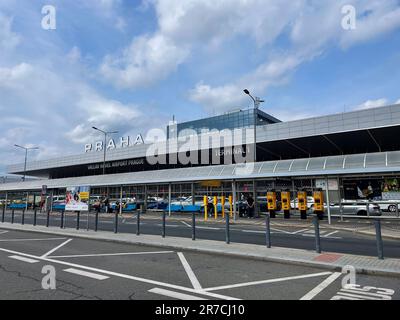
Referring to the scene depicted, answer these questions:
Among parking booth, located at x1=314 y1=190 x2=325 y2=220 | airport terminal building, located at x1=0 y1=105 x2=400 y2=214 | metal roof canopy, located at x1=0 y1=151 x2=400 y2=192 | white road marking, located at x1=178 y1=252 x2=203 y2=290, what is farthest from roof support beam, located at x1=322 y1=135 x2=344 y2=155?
white road marking, located at x1=178 y1=252 x2=203 y2=290

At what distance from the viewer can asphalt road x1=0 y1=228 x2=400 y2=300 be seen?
5547 millimetres

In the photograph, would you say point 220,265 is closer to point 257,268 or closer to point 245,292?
point 257,268

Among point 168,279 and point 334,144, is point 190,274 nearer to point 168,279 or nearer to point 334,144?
point 168,279

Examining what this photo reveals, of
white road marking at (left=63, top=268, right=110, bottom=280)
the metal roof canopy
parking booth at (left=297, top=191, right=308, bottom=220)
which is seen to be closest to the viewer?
white road marking at (left=63, top=268, right=110, bottom=280)

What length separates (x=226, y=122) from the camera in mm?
85688

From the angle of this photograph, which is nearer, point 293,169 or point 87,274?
point 87,274

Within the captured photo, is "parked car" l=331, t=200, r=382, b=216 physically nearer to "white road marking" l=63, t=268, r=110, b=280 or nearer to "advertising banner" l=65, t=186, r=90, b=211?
"advertising banner" l=65, t=186, r=90, b=211

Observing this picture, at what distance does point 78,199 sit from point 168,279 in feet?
43.6

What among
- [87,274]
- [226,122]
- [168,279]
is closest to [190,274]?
[168,279]

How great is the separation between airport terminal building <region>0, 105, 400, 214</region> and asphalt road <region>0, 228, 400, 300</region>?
1382 cm

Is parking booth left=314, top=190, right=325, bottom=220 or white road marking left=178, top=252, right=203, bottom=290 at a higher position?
parking booth left=314, top=190, right=325, bottom=220

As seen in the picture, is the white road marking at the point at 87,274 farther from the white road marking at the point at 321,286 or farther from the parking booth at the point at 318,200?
the parking booth at the point at 318,200
